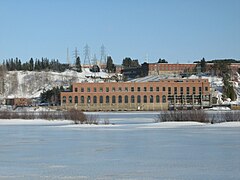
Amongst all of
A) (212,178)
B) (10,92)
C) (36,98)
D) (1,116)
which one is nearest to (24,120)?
(1,116)

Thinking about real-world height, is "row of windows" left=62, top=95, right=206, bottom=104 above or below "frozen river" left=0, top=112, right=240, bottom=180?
above

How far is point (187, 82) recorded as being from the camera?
128 meters

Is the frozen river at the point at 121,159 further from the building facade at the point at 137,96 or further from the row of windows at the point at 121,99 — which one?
the row of windows at the point at 121,99

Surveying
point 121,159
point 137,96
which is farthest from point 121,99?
point 121,159

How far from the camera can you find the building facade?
122 m

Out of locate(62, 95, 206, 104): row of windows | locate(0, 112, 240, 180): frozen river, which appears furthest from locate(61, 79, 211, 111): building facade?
locate(0, 112, 240, 180): frozen river

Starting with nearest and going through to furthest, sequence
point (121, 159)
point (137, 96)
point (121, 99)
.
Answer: point (121, 159) → point (121, 99) → point (137, 96)

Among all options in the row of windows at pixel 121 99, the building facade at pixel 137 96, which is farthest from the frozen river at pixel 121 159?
the row of windows at pixel 121 99

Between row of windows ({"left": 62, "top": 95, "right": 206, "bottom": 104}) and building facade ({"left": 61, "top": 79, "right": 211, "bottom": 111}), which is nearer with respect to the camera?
building facade ({"left": 61, "top": 79, "right": 211, "bottom": 111})

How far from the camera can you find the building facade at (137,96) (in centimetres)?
12225

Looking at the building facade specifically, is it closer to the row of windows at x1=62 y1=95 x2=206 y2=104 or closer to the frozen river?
the row of windows at x1=62 y1=95 x2=206 y2=104

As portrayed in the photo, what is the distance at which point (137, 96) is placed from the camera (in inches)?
4892

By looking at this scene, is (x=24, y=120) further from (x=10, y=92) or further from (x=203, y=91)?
(x=10, y=92)

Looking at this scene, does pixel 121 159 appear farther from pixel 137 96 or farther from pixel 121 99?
pixel 137 96
